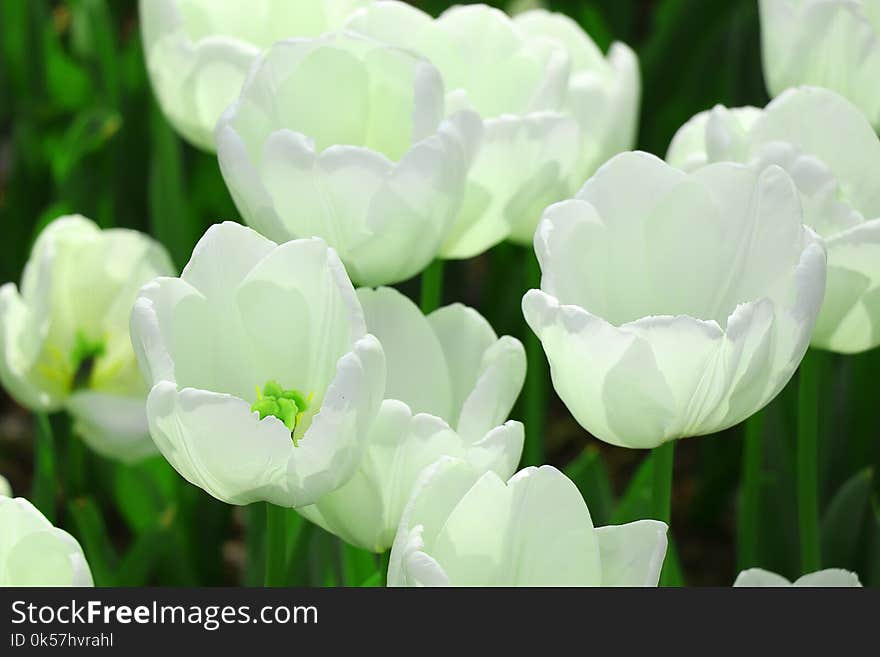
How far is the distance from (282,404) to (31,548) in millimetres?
145

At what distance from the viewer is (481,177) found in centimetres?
93

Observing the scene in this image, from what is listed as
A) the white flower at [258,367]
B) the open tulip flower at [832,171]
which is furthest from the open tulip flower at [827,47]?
the white flower at [258,367]

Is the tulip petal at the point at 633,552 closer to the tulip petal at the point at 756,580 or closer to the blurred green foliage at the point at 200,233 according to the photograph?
the tulip petal at the point at 756,580

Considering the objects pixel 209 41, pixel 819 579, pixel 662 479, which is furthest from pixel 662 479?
pixel 209 41

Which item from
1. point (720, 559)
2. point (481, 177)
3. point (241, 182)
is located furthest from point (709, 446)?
point (241, 182)

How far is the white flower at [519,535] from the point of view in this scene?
0.70 meters

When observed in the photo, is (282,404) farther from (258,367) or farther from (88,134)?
(88,134)

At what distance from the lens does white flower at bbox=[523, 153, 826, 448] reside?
0.72 metres

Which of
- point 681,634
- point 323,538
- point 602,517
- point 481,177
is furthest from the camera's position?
point 602,517

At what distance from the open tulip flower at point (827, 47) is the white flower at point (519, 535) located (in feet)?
1.48

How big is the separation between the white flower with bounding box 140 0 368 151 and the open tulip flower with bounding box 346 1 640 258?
90 mm

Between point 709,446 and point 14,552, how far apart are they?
1.05 m

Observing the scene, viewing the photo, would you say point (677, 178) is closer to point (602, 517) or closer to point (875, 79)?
point (875, 79)

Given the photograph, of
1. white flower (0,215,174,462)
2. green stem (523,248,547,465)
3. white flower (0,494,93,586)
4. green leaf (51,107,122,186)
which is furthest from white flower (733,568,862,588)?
green leaf (51,107,122,186)
